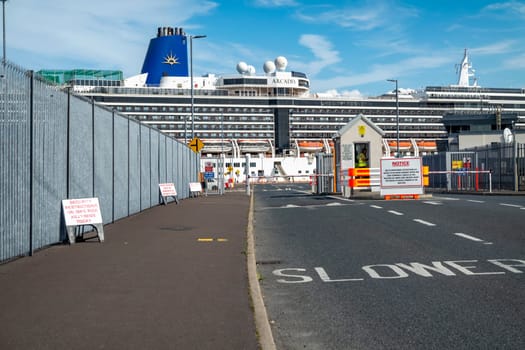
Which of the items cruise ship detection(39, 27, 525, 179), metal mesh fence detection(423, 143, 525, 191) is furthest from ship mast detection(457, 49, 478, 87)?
metal mesh fence detection(423, 143, 525, 191)

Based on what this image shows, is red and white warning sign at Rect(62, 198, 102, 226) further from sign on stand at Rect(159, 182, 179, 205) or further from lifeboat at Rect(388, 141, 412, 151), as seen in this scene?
lifeboat at Rect(388, 141, 412, 151)

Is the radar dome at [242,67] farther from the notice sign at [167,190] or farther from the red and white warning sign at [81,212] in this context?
the red and white warning sign at [81,212]

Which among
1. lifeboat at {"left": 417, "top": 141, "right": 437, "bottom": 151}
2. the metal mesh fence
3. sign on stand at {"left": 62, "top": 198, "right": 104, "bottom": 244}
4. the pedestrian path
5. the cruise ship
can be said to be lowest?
the pedestrian path

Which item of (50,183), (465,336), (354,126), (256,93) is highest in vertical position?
(256,93)

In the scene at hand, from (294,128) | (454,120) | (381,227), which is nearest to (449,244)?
(381,227)

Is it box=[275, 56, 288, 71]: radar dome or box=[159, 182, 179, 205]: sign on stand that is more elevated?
box=[275, 56, 288, 71]: radar dome

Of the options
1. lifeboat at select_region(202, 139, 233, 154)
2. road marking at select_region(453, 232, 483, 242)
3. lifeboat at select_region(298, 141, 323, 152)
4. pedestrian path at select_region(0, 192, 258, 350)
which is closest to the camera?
pedestrian path at select_region(0, 192, 258, 350)

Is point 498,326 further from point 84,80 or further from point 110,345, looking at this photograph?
point 84,80

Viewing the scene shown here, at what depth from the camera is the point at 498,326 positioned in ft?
18.5

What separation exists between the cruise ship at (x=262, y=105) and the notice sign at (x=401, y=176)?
63.8 metres

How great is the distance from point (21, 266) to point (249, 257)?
3282 mm

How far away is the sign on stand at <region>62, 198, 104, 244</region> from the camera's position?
450 inches

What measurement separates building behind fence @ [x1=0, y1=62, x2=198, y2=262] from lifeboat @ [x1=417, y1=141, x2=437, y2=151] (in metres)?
85.0

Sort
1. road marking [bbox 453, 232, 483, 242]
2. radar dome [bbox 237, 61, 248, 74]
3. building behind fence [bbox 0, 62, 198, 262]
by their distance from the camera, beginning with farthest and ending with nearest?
radar dome [bbox 237, 61, 248, 74] < road marking [bbox 453, 232, 483, 242] < building behind fence [bbox 0, 62, 198, 262]
